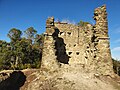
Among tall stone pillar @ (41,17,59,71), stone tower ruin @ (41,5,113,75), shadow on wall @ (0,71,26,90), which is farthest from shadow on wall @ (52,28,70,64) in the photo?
shadow on wall @ (0,71,26,90)

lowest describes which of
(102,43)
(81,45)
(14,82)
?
(14,82)

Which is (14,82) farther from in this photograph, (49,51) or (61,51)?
(61,51)

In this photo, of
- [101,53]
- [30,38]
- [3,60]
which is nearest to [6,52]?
[3,60]

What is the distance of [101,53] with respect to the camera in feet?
69.9

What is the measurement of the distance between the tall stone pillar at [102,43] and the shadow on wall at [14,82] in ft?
29.1

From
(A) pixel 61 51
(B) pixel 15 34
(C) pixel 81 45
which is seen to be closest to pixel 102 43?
(C) pixel 81 45

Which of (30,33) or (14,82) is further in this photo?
(30,33)

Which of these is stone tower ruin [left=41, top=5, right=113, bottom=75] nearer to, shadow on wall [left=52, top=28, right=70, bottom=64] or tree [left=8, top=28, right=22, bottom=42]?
shadow on wall [left=52, top=28, right=70, bottom=64]

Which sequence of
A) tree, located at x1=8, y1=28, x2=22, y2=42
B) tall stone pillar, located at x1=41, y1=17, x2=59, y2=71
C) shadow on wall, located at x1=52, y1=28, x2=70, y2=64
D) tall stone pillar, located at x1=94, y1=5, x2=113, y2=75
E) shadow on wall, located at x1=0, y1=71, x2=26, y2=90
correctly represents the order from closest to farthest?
shadow on wall, located at x1=0, y1=71, x2=26, y2=90, tall stone pillar, located at x1=94, y1=5, x2=113, y2=75, tall stone pillar, located at x1=41, y1=17, x2=59, y2=71, shadow on wall, located at x1=52, y1=28, x2=70, y2=64, tree, located at x1=8, y1=28, x2=22, y2=42

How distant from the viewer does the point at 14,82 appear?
21.0 meters

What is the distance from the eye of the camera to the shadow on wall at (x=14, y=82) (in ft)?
63.7

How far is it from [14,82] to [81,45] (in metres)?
10.3

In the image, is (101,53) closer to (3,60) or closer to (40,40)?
(3,60)

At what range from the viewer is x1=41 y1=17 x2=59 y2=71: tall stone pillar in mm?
21702
